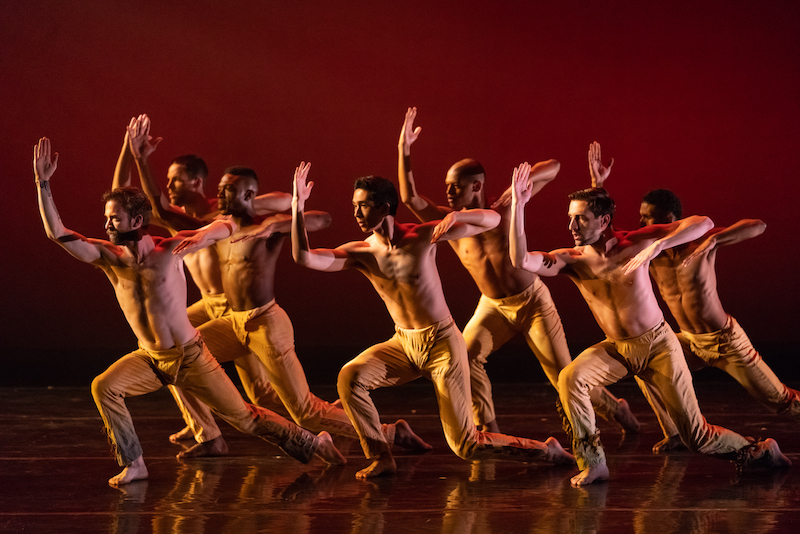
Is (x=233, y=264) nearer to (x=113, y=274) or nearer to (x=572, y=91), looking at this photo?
(x=113, y=274)

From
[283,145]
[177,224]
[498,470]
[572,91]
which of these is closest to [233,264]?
[177,224]

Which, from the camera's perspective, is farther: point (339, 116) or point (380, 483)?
point (339, 116)

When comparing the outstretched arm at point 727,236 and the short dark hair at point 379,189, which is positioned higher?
the short dark hair at point 379,189

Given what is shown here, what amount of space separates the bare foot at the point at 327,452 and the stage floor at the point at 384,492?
6 cm

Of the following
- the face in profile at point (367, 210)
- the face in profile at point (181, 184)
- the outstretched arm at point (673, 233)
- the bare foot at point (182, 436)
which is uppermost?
the face in profile at point (181, 184)

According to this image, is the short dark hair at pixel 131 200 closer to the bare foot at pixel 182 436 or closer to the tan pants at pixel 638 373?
the bare foot at pixel 182 436

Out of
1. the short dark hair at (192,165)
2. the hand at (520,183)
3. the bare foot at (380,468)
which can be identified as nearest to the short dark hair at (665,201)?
the hand at (520,183)

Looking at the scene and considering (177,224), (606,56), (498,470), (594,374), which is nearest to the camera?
(594,374)

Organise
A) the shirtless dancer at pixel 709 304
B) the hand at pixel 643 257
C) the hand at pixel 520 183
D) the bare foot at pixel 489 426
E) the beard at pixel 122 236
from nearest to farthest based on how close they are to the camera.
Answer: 1. the hand at pixel 520 183
2. the hand at pixel 643 257
3. the beard at pixel 122 236
4. the shirtless dancer at pixel 709 304
5. the bare foot at pixel 489 426

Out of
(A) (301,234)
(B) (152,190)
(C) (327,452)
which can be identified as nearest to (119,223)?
(A) (301,234)

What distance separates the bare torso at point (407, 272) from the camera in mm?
4734

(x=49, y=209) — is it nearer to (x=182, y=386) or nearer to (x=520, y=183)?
(x=182, y=386)

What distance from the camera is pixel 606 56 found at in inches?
318

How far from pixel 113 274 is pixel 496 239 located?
2085 mm
